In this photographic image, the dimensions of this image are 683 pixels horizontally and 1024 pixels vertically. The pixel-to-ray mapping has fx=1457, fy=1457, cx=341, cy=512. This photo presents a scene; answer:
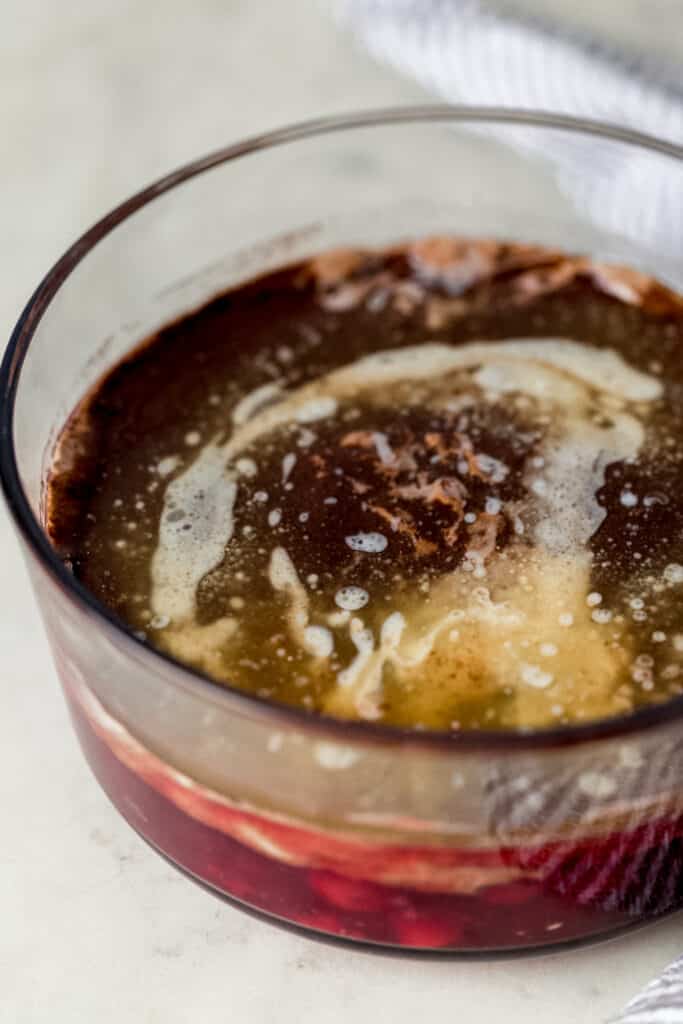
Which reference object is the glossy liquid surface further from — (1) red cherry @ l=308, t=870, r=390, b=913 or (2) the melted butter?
(1) red cherry @ l=308, t=870, r=390, b=913

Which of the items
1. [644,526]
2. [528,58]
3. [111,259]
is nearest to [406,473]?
[644,526]

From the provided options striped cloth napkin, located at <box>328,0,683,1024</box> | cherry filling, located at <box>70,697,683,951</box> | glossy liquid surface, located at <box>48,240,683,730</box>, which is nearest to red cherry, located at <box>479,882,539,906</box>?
cherry filling, located at <box>70,697,683,951</box>

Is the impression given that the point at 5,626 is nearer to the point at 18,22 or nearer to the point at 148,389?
the point at 148,389

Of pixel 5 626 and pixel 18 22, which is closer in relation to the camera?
pixel 5 626

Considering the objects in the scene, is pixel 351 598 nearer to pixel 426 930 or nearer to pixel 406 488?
pixel 406 488

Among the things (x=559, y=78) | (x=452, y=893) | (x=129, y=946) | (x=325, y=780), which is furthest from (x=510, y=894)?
(x=559, y=78)

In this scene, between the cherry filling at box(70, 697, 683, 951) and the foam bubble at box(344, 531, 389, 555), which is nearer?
the cherry filling at box(70, 697, 683, 951)

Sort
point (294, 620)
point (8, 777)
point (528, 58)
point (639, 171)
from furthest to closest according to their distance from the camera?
1. point (528, 58)
2. point (639, 171)
3. point (8, 777)
4. point (294, 620)
